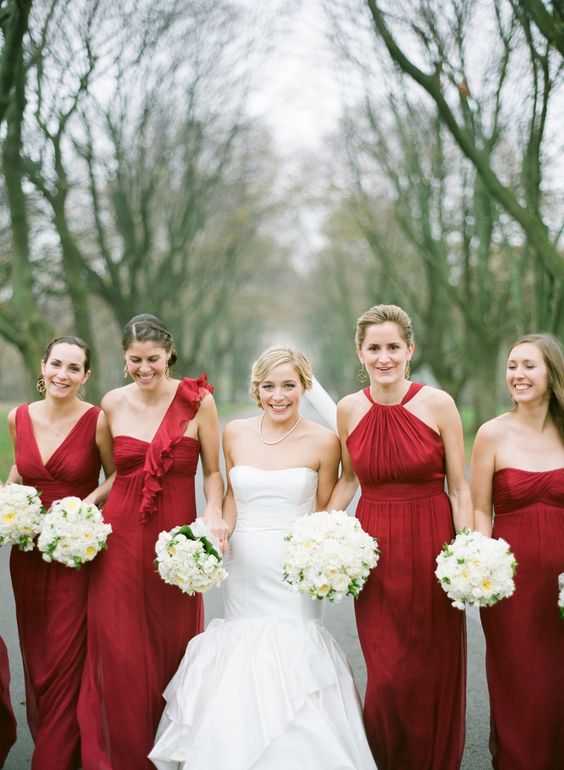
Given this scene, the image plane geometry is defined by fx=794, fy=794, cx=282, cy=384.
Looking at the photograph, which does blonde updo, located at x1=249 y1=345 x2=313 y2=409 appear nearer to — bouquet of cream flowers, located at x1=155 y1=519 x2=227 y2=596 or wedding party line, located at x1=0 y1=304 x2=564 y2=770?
wedding party line, located at x1=0 y1=304 x2=564 y2=770

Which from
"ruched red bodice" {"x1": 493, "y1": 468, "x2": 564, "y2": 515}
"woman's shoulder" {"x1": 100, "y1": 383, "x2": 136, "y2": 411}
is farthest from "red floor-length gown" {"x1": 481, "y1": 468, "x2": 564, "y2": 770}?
"woman's shoulder" {"x1": 100, "y1": 383, "x2": 136, "y2": 411}

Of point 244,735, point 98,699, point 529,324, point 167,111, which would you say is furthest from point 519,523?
point 167,111

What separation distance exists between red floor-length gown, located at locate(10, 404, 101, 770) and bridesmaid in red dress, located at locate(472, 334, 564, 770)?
2.42m

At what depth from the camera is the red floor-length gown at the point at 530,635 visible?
14.1 feet

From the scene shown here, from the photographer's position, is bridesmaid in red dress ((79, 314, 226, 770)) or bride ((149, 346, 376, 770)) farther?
bridesmaid in red dress ((79, 314, 226, 770))

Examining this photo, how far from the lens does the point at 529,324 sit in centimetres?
1677

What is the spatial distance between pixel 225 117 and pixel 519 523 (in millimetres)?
18413

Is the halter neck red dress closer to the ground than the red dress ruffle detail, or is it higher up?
closer to the ground

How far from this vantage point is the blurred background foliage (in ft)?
37.9

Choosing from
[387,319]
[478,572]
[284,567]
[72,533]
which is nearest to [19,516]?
[72,533]

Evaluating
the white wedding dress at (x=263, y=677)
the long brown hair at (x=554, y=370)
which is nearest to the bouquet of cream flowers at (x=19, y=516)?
the white wedding dress at (x=263, y=677)

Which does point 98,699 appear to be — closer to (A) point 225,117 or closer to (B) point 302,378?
(B) point 302,378

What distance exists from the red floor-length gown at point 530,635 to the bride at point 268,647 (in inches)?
32.4

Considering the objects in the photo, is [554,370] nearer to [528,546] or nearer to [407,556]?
[528,546]
